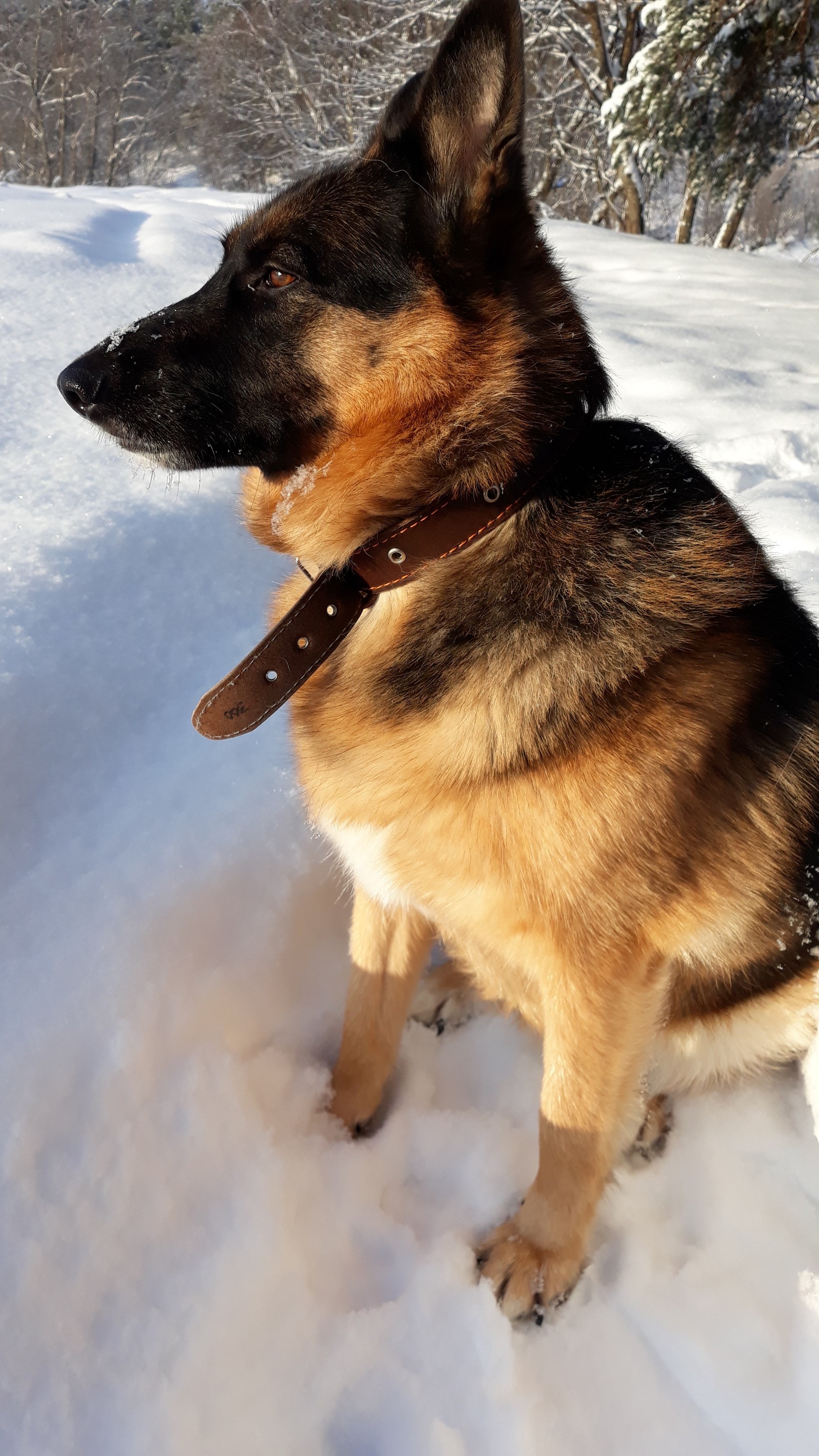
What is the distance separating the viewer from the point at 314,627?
4.85 ft

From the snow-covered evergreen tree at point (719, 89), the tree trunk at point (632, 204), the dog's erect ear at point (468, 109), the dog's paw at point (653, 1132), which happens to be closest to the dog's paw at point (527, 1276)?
the dog's paw at point (653, 1132)

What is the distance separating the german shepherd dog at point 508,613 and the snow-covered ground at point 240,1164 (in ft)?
0.59

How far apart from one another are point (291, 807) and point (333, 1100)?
72 centimetres

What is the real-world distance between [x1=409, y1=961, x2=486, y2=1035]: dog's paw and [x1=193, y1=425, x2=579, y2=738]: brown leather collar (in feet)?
3.12

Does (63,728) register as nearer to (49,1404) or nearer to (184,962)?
(184,962)

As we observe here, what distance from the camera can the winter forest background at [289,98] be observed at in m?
13.6

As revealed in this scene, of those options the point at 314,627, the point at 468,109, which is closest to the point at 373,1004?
the point at 314,627

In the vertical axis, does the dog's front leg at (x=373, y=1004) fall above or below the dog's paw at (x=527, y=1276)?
above

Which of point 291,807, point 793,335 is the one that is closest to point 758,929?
point 291,807

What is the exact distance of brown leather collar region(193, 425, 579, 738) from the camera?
4.57 ft

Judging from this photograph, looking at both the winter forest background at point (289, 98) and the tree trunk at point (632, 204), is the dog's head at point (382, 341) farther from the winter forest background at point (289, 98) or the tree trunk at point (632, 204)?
the tree trunk at point (632, 204)

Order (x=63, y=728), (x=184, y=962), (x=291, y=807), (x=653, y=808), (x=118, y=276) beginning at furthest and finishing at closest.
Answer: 1. (x=118, y=276)
2. (x=291, y=807)
3. (x=63, y=728)
4. (x=184, y=962)
5. (x=653, y=808)

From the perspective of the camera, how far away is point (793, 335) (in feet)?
18.0

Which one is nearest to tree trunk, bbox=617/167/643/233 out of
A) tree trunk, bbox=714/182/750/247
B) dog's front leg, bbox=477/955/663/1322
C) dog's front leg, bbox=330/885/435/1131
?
tree trunk, bbox=714/182/750/247
